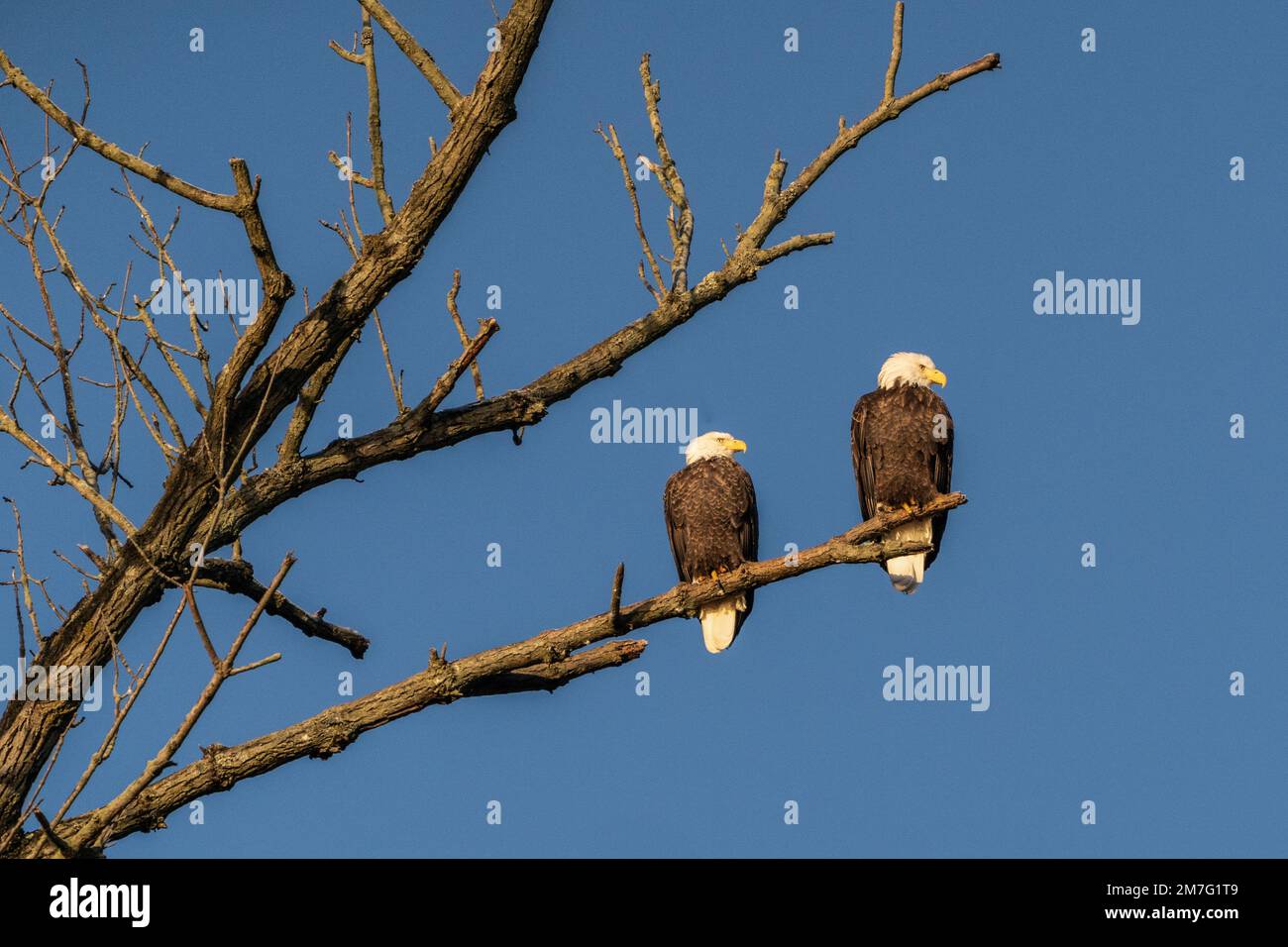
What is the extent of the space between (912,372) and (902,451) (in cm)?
53

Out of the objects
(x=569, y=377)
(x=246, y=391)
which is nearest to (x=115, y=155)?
(x=246, y=391)

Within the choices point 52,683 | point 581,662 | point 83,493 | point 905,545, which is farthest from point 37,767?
point 905,545

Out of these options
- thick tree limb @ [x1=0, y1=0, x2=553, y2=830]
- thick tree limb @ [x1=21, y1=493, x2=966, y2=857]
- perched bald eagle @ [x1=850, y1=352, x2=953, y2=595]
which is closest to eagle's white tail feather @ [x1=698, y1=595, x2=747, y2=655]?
perched bald eagle @ [x1=850, y1=352, x2=953, y2=595]

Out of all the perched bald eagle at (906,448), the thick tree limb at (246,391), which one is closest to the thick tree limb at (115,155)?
the thick tree limb at (246,391)

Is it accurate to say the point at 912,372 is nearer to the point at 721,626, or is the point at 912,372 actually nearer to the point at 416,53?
the point at 721,626

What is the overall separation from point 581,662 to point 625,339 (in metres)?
1.28

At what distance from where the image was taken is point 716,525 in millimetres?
9188

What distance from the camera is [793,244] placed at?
615cm

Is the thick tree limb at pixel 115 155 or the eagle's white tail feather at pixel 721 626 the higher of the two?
the thick tree limb at pixel 115 155

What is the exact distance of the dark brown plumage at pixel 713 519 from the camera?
30.2 feet

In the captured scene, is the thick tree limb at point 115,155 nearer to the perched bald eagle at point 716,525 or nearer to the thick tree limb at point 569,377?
the thick tree limb at point 569,377

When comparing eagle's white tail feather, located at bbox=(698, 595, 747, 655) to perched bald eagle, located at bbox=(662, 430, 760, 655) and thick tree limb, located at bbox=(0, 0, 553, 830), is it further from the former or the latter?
thick tree limb, located at bbox=(0, 0, 553, 830)

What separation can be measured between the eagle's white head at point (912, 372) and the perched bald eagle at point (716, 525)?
1.06m
